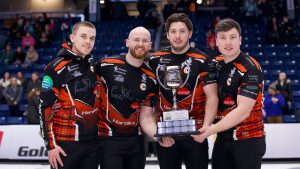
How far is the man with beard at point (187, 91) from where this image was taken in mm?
4613

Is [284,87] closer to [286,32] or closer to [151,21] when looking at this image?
[286,32]

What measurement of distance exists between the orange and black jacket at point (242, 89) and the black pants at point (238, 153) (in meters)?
0.06

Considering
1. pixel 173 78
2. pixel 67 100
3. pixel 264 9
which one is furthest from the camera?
pixel 264 9

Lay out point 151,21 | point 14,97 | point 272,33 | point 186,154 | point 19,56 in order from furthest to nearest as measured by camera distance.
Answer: point 151,21 < point 19,56 < point 272,33 < point 14,97 < point 186,154

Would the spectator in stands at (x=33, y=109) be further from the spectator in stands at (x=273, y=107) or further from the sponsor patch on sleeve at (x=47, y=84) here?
the sponsor patch on sleeve at (x=47, y=84)

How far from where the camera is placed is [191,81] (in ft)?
15.5

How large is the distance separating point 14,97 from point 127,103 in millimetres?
10413

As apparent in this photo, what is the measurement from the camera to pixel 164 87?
4.65 meters

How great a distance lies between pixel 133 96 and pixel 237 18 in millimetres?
15012

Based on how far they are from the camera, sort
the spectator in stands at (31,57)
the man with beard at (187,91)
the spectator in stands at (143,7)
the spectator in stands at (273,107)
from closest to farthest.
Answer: the man with beard at (187,91) → the spectator in stands at (273,107) → the spectator in stands at (31,57) → the spectator in stands at (143,7)

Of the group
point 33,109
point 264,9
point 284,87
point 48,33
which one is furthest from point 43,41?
point 284,87

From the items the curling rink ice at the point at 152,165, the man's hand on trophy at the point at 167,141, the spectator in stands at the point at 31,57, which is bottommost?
the curling rink ice at the point at 152,165

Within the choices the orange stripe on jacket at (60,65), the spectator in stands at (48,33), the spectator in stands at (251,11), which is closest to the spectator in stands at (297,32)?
the spectator in stands at (251,11)

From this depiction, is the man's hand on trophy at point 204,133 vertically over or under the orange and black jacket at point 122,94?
under
